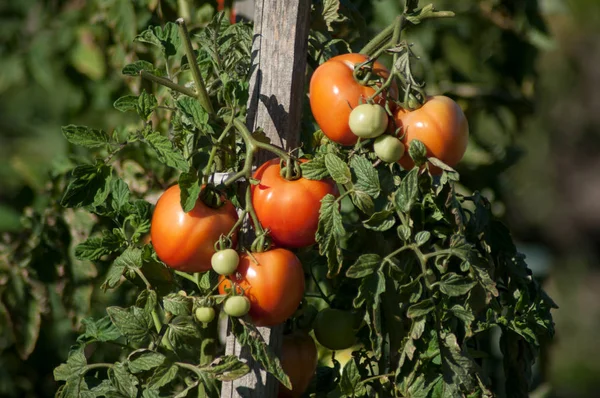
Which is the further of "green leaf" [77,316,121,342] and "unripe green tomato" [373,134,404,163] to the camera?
"green leaf" [77,316,121,342]

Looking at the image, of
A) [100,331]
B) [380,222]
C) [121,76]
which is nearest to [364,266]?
[380,222]

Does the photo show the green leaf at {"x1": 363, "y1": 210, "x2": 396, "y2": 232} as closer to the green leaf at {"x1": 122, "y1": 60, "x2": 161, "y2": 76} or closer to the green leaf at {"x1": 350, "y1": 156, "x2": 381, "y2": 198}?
the green leaf at {"x1": 350, "y1": 156, "x2": 381, "y2": 198}

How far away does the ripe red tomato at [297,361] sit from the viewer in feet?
3.91

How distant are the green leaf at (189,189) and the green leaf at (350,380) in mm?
301

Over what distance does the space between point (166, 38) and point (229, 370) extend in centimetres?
43

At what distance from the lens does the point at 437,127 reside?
1.05 metres

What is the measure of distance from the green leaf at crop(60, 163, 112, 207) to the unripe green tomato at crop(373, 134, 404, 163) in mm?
343

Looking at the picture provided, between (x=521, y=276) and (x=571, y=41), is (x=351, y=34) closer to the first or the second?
(x=521, y=276)

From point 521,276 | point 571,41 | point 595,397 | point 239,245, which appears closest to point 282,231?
point 239,245

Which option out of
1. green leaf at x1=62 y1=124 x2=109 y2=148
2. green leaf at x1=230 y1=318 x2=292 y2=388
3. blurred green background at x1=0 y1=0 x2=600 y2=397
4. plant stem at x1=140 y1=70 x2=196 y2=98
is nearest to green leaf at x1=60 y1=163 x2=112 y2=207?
green leaf at x1=62 y1=124 x2=109 y2=148

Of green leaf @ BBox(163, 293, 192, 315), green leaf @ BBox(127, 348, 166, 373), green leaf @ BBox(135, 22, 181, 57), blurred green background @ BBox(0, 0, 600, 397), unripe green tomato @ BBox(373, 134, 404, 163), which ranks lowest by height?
blurred green background @ BBox(0, 0, 600, 397)

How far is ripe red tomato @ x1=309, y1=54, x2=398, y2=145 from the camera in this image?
106cm

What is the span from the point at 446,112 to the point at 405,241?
0.17 m

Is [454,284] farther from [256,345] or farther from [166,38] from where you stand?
[166,38]
